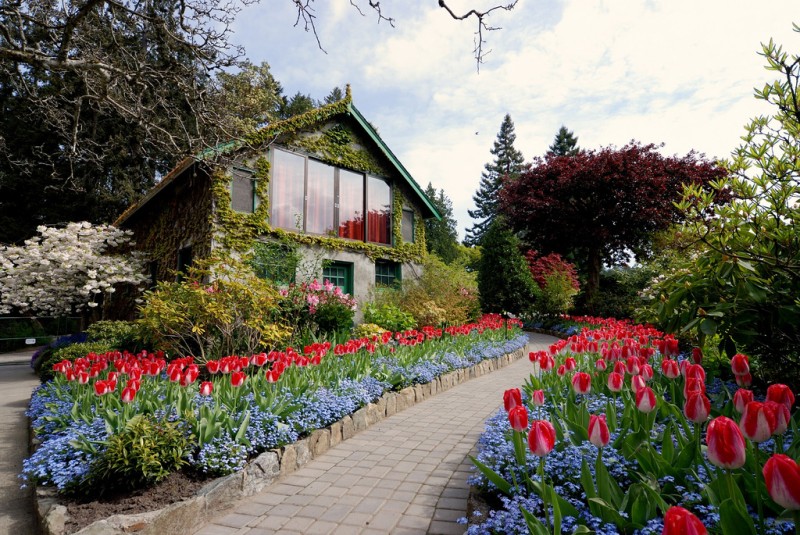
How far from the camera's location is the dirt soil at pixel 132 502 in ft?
9.10

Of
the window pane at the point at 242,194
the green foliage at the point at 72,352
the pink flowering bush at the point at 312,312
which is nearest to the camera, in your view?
the green foliage at the point at 72,352

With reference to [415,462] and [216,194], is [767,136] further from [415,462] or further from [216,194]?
[216,194]

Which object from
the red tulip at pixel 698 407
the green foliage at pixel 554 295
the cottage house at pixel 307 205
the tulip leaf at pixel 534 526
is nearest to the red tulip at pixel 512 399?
the tulip leaf at pixel 534 526

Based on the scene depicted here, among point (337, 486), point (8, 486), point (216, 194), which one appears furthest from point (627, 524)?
point (216, 194)

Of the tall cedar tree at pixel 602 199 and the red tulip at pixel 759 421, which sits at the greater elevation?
the tall cedar tree at pixel 602 199

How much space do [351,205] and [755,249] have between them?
1140 cm

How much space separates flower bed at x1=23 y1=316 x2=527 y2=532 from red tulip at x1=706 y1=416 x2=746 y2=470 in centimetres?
302

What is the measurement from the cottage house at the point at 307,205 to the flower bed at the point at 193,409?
5.81 m

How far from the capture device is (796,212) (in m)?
3.19

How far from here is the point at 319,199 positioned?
13.0 m

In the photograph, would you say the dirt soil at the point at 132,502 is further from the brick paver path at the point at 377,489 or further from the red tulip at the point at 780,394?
the red tulip at the point at 780,394

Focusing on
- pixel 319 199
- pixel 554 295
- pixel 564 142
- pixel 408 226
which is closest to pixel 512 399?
pixel 319 199

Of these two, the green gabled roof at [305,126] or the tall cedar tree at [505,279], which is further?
the tall cedar tree at [505,279]

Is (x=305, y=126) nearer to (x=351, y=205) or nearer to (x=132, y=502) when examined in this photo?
(x=351, y=205)
